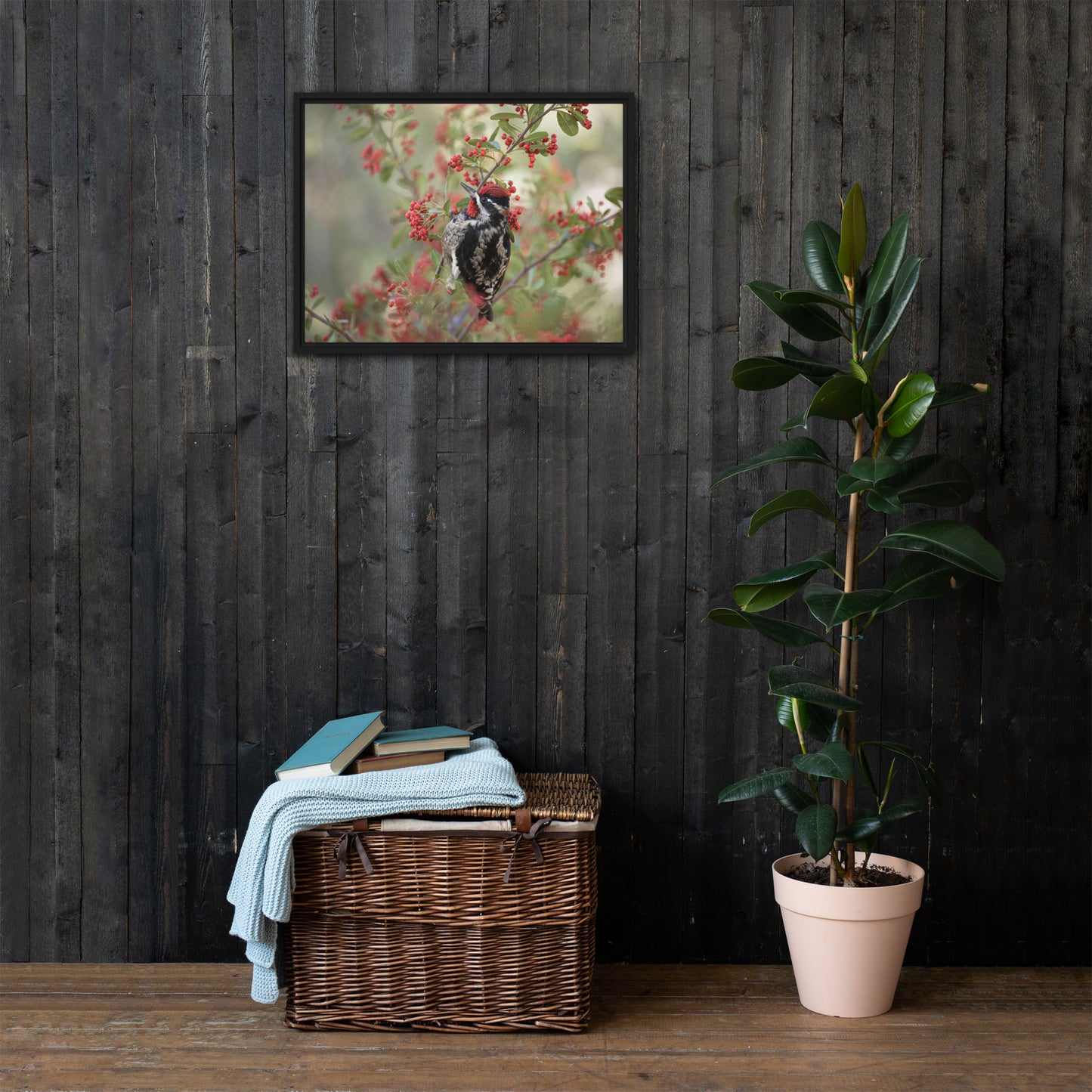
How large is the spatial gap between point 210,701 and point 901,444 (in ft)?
5.00

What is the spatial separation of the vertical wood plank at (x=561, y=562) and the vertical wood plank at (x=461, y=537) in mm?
127

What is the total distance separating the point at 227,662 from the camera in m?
2.22

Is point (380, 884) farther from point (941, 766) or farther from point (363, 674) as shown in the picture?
point (941, 766)

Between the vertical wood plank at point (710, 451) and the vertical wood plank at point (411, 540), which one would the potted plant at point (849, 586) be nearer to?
the vertical wood plank at point (710, 451)

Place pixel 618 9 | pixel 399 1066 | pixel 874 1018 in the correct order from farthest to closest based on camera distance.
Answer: pixel 618 9
pixel 874 1018
pixel 399 1066

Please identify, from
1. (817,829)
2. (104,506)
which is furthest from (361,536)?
(817,829)

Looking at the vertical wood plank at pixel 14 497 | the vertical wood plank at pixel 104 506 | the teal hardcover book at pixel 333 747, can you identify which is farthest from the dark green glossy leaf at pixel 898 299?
the vertical wood plank at pixel 14 497

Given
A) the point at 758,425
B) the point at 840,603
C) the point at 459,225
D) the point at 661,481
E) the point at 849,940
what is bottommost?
the point at 849,940

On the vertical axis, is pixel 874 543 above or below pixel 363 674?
above

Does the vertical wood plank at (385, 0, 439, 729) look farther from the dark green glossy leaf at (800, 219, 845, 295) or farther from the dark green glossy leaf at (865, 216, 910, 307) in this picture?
the dark green glossy leaf at (865, 216, 910, 307)

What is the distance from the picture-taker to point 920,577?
1940 millimetres

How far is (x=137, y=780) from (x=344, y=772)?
56cm

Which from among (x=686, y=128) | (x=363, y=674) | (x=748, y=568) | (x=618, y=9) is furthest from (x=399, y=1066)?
(x=618, y=9)

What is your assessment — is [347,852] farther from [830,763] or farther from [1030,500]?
[1030,500]
